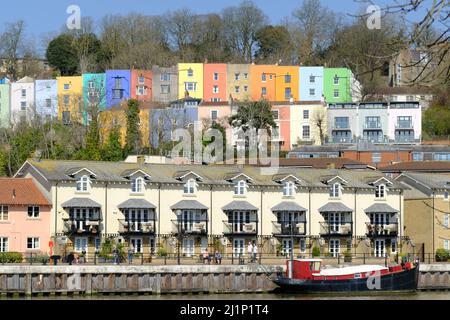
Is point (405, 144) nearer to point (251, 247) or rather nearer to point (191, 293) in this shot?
point (251, 247)

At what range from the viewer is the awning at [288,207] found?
72.3m

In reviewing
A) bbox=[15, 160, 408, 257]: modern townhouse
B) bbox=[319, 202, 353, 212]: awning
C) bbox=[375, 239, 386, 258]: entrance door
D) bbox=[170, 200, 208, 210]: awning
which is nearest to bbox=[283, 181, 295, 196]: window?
bbox=[15, 160, 408, 257]: modern townhouse

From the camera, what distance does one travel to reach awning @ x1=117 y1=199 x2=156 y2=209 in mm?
67688

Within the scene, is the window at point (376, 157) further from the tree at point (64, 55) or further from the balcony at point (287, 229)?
the tree at point (64, 55)

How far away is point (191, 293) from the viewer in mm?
59000

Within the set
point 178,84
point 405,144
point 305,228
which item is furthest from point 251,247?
point 178,84

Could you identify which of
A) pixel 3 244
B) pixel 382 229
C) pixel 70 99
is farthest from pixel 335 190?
pixel 70 99

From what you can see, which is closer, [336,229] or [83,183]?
[83,183]

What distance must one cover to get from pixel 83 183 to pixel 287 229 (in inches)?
500

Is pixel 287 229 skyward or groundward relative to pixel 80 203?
groundward

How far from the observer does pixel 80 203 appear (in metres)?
66.0

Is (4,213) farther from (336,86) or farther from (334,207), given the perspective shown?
(336,86)

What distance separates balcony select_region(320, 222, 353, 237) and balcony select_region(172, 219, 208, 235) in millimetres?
7695

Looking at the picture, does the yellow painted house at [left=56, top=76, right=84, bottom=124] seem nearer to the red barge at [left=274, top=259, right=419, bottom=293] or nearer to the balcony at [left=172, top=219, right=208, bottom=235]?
the balcony at [left=172, top=219, right=208, bottom=235]
